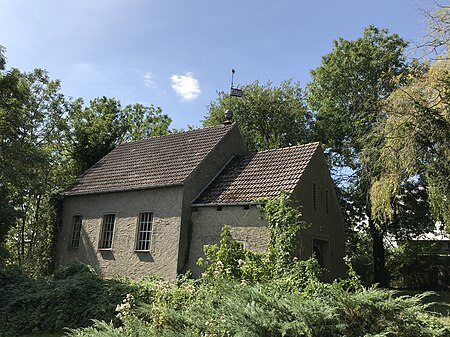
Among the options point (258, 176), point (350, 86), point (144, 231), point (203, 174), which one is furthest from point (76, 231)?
point (350, 86)

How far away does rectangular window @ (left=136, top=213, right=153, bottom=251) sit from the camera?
54.9 ft

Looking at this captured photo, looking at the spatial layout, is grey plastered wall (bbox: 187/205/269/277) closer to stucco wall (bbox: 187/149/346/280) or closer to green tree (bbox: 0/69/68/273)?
stucco wall (bbox: 187/149/346/280)

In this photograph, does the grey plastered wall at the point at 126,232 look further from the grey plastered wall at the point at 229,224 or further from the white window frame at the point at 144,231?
the grey plastered wall at the point at 229,224

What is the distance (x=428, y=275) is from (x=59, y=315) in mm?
22514

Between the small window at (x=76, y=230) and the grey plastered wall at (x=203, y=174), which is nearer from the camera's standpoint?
the grey plastered wall at (x=203, y=174)

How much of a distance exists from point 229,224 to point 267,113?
17.1 metres

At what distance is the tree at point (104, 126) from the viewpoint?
984 inches

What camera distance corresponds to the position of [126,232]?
17.4 metres

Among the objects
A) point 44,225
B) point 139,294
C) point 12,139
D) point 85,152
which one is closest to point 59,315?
point 139,294

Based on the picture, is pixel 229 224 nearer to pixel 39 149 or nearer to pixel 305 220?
pixel 305 220

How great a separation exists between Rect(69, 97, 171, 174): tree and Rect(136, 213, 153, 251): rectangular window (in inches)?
369

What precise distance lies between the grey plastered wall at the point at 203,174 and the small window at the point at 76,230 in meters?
6.84

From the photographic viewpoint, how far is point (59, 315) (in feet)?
34.9

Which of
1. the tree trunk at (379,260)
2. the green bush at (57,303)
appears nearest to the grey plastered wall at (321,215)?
the tree trunk at (379,260)
